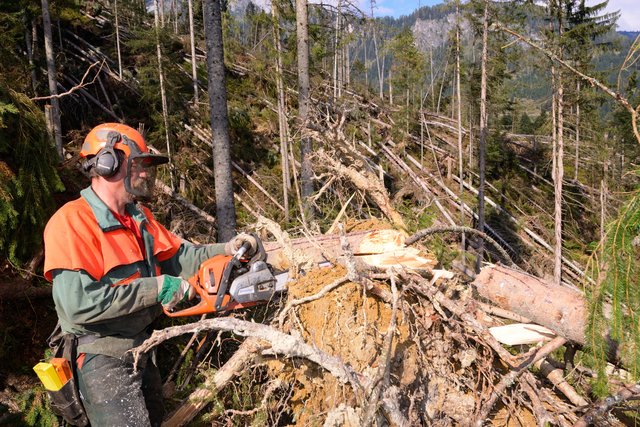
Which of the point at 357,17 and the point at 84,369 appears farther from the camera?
the point at 357,17

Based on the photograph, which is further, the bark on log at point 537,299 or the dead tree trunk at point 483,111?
the dead tree trunk at point 483,111

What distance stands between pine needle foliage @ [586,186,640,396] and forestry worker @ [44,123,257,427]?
210cm

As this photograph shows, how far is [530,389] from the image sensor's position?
2809 mm

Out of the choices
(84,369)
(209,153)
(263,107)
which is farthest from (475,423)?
(263,107)

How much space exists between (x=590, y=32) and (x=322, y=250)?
63.2 feet

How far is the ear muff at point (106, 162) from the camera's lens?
262cm

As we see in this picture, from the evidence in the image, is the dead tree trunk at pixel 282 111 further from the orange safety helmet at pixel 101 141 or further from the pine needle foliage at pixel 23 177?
the orange safety helmet at pixel 101 141

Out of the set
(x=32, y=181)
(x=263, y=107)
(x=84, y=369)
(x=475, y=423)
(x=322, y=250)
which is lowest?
(x=475, y=423)

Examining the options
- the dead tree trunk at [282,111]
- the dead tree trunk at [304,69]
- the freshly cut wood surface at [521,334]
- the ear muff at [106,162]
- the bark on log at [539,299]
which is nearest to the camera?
the ear muff at [106,162]

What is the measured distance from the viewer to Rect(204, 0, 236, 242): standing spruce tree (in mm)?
6570

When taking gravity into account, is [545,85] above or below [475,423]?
above

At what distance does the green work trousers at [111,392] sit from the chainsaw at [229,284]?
1.45 ft

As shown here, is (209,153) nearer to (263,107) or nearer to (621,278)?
(263,107)

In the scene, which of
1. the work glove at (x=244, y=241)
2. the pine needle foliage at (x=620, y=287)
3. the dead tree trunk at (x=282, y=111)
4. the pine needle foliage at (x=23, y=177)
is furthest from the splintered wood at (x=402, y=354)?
the dead tree trunk at (x=282, y=111)
